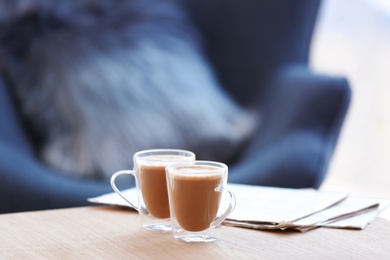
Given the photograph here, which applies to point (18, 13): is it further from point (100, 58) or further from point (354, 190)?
point (354, 190)

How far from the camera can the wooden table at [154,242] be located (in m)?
0.73

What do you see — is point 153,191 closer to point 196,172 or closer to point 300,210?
point 196,172

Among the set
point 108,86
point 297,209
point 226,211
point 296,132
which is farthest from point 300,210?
point 108,86

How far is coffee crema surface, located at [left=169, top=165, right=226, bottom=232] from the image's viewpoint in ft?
2.44

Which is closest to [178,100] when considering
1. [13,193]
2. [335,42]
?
[13,193]

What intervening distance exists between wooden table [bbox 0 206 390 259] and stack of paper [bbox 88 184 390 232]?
15 mm

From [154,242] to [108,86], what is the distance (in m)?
0.96

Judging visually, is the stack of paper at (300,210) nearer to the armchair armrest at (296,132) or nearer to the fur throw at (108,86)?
the armchair armrest at (296,132)

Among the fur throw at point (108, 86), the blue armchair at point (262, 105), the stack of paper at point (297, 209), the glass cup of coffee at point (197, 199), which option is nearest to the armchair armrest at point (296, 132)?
the blue armchair at point (262, 105)

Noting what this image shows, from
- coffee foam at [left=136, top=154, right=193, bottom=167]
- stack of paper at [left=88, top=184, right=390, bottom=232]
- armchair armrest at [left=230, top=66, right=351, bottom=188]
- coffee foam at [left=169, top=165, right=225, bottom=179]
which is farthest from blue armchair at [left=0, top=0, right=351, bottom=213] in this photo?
coffee foam at [left=169, top=165, right=225, bottom=179]

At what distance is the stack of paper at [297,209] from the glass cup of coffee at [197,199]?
0.25 ft

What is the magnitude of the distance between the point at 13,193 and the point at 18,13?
641 mm

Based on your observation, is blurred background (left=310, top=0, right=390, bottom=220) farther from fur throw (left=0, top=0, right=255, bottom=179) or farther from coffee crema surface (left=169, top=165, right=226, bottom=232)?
coffee crema surface (left=169, top=165, right=226, bottom=232)

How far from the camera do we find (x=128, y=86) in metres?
1.70
